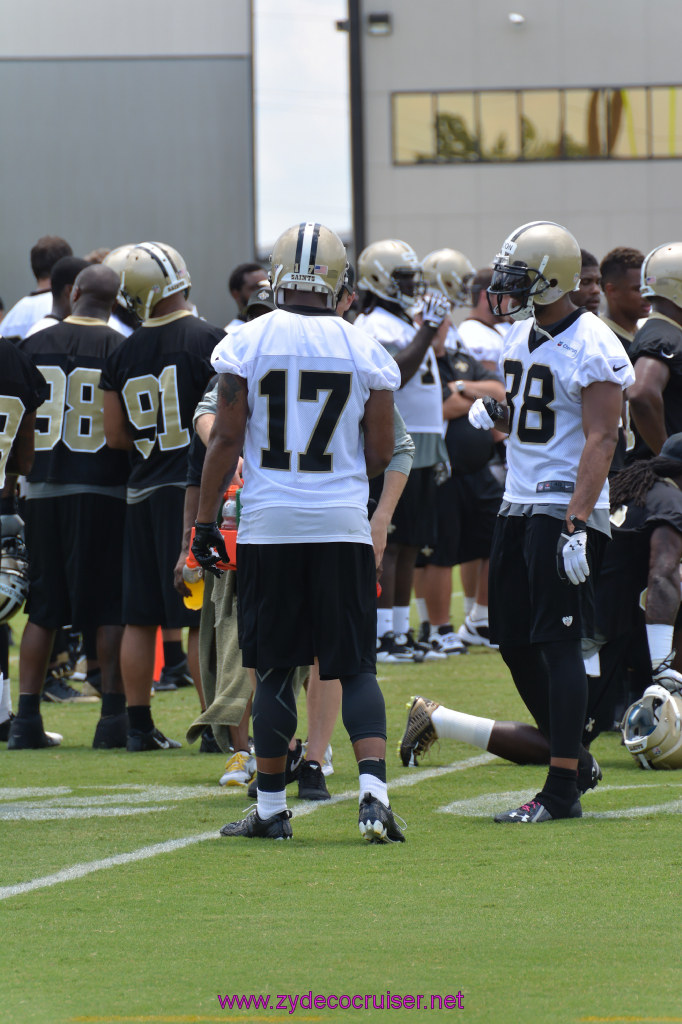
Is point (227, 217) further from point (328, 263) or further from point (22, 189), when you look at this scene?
point (328, 263)

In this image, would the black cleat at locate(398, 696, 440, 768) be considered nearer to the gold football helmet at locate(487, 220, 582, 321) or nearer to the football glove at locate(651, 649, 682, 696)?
the football glove at locate(651, 649, 682, 696)

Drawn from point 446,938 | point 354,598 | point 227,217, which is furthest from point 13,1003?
point 227,217

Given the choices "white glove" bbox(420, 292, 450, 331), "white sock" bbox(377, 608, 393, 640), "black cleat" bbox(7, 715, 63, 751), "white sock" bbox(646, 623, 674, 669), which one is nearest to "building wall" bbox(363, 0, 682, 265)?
"white sock" bbox(377, 608, 393, 640)

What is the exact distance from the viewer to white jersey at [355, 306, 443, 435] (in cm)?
1045

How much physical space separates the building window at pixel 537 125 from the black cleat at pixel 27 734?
26.5 meters

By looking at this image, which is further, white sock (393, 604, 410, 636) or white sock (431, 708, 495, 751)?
white sock (393, 604, 410, 636)

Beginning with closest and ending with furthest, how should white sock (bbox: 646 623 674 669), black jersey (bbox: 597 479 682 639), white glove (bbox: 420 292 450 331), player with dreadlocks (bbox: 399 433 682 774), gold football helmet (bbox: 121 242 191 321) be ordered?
player with dreadlocks (bbox: 399 433 682 774) → white sock (bbox: 646 623 674 669) → gold football helmet (bbox: 121 242 191 321) → black jersey (bbox: 597 479 682 639) → white glove (bbox: 420 292 450 331)

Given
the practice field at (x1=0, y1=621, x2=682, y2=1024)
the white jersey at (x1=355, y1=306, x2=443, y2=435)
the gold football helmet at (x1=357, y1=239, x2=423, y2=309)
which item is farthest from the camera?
the white jersey at (x1=355, y1=306, x2=443, y2=435)

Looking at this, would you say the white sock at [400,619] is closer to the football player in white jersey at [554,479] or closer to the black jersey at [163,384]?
the black jersey at [163,384]

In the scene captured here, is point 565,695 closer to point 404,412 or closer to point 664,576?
point 664,576

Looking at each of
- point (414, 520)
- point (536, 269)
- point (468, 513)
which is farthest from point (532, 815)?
point (468, 513)

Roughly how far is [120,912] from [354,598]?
140cm

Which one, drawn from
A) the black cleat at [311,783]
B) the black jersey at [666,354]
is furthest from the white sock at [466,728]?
the black jersey at [666,354]

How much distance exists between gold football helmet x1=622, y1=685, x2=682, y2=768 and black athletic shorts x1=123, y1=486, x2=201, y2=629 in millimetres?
2028
